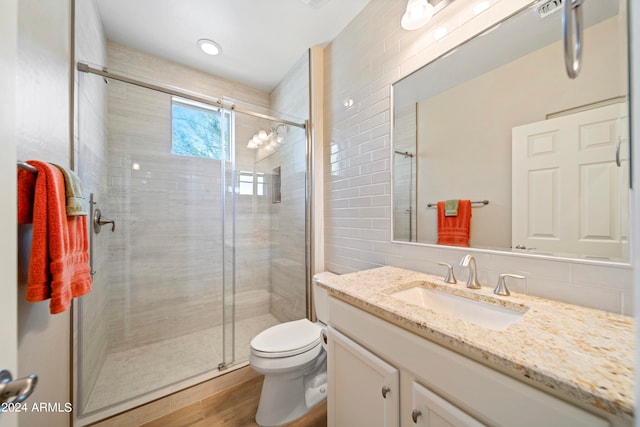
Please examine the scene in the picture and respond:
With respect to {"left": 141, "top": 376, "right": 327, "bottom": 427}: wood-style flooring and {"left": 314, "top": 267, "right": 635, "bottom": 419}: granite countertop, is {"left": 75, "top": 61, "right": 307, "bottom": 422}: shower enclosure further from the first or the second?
{"left": 314, "top": 267, "right": 635, "bottom": 419}: granite countertop

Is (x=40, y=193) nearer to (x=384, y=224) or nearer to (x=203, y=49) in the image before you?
(x=384, y=224)

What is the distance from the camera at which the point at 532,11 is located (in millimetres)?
870

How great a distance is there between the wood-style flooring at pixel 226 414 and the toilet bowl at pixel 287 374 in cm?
6

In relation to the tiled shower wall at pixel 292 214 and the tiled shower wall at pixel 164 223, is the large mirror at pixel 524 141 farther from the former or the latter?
the tiled shower wall at pixel 164 223

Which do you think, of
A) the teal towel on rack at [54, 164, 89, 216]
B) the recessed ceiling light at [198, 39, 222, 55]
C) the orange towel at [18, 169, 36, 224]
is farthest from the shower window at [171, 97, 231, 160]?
the orange towel at [18, 169, 36, 224]

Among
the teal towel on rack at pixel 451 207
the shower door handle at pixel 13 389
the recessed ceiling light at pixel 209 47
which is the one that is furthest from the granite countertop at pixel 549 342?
the recessed ceiling light at pixel 209 47

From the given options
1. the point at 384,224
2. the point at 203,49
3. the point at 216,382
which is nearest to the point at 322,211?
the point at 384,224

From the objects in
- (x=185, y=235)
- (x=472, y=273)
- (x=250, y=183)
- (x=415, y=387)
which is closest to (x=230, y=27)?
(x=250, y=183)

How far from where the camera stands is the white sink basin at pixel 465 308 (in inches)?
31.3

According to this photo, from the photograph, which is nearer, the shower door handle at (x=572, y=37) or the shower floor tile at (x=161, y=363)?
the shower door handle at (x=572, y=37)

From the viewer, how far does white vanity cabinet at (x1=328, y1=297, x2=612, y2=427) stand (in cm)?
45

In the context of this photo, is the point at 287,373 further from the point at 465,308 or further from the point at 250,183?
the point at 250,183

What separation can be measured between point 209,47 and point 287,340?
239 centimetres

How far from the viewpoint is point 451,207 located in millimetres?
1121
